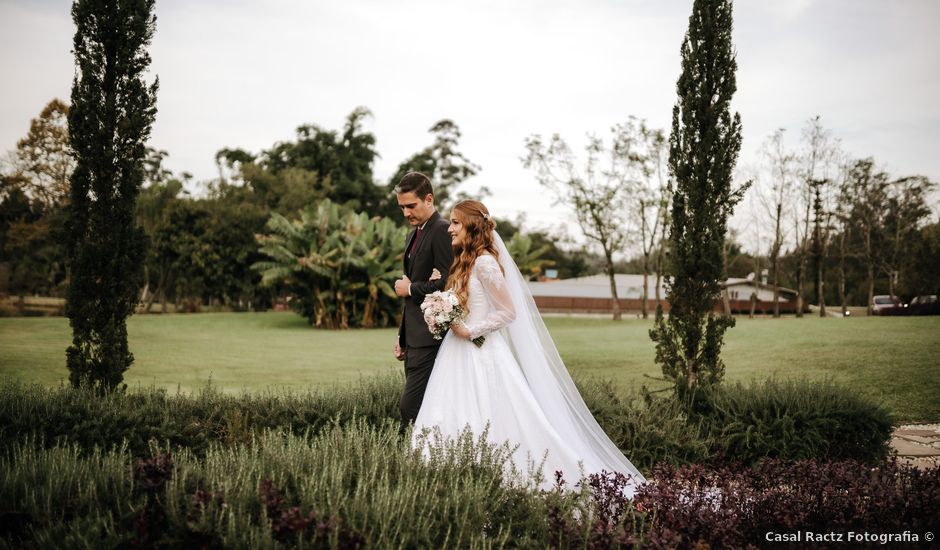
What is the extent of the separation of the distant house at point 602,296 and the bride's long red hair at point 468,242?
1827 inches

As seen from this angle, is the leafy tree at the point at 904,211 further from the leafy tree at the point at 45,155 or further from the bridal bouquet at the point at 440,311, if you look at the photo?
the leafy tree at the point at 45,155

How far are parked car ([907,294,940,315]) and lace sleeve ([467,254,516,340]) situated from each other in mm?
34217

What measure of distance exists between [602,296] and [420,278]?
64.1m

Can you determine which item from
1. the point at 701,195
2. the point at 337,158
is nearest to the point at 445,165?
the point at 337,158

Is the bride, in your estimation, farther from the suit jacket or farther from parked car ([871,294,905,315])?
parked car ([871,294,905,315])

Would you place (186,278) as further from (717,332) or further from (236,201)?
(717,332)

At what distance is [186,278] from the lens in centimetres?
3453

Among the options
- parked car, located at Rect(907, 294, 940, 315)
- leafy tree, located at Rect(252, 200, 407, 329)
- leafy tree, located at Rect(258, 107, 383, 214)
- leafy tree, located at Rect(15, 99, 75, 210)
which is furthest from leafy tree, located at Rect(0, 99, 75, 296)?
parked car, located at Rect(907, 294, 940, 315)

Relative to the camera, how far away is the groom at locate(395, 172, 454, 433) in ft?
16.8

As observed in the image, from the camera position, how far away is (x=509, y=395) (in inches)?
193

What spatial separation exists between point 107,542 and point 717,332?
6780 millimetres

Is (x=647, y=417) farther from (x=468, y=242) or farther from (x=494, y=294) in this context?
(x=468, y=242)

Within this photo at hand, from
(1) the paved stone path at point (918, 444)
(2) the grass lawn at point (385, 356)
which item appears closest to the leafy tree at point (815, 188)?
(2) the grass lawn at point (385, 356)

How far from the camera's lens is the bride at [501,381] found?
15.8 feet
